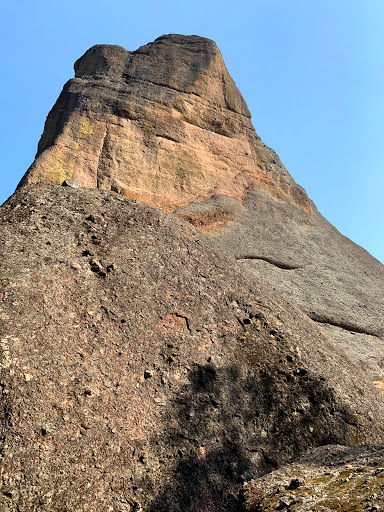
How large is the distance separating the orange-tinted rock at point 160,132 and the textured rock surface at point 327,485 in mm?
16139

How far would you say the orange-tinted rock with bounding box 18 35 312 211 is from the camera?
21.4 m

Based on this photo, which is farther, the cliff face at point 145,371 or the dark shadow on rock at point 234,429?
the dark shadow on rock at point 234,429

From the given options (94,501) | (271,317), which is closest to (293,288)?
(271,317)

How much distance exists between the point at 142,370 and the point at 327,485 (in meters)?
2.50

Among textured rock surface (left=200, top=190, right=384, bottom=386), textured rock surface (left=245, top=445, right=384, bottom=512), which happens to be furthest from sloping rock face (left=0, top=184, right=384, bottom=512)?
textured rock surface (left=200, top=190, right=384, bottom=386)

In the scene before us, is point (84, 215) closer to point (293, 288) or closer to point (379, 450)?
point (379, 450)

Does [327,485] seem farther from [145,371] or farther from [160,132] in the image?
[160,132]

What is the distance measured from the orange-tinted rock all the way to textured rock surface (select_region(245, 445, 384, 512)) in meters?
16.1

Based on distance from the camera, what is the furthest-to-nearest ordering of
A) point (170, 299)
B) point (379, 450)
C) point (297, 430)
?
point (170, 299) → point (297, 430) → point (379, 450)

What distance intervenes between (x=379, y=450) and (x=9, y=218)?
574 cm

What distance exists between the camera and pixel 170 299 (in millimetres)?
7418

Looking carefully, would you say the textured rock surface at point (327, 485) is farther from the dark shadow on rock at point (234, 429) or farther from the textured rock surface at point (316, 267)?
the textured rock surface at point (316, 267)

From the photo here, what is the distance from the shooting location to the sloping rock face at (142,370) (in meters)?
5.31

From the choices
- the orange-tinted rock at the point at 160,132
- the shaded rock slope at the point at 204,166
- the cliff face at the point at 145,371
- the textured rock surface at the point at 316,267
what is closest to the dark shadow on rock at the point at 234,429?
the cliff face at the point at 145,371
